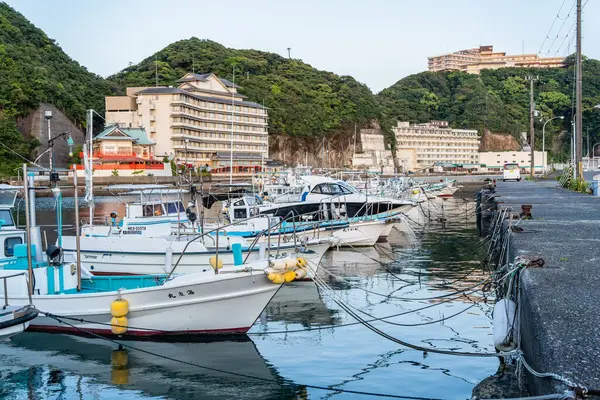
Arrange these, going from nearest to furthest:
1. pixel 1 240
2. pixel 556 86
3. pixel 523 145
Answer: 1. pixel 1 240
2. pixel 523 145
3. pixel 556 86

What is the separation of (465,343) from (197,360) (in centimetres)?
543

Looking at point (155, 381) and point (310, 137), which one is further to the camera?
point (310, 137)

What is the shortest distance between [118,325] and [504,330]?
26.7ft

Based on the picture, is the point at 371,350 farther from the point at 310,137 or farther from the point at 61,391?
the point at 310,137

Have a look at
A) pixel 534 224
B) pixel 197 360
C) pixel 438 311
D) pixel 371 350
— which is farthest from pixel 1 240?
pixel 534 224

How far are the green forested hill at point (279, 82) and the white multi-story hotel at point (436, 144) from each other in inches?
536

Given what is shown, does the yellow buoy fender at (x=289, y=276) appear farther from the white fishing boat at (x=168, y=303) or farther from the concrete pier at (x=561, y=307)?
the concrete pier at (x=561, y=307)

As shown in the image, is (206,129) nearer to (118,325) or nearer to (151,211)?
(151,211)

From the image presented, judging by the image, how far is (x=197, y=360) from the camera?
493 inches

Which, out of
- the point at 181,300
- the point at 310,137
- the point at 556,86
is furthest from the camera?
the point at 556,86

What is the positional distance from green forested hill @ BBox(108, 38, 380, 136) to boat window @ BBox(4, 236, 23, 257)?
104585 millimetres

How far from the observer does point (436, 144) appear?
160 metres

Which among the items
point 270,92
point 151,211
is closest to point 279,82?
point 270,92

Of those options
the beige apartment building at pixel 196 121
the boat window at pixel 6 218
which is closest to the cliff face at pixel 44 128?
the beige apartment building at pixel 196 121
